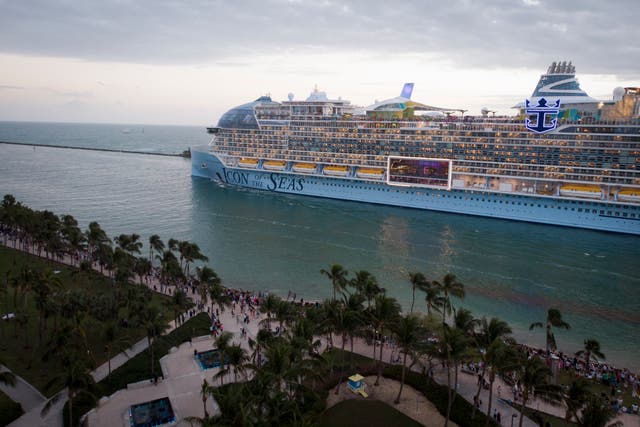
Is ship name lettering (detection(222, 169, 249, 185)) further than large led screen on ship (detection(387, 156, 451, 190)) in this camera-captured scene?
Yes

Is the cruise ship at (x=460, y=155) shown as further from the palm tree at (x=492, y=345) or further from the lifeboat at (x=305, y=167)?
the palm tree at (x=492, y=345)

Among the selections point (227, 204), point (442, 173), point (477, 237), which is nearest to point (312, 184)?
point (227, 204)

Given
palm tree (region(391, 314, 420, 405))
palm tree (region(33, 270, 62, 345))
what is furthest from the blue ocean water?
palm tree (region(33, 270, 62, 345))

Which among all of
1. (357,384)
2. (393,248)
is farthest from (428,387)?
(393,248)

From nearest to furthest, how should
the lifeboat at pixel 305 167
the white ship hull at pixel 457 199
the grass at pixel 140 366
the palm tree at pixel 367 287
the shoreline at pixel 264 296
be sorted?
the grass at pixel 140 366 → the palm tree at pixel 367 287 → the shoreline at pixel 264 296 → the white ship hull at pixel 457 199 → the lifeboat at pixel 305 167

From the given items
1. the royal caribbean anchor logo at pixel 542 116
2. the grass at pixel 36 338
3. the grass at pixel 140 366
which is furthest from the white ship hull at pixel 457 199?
the grass at pixel 140 366

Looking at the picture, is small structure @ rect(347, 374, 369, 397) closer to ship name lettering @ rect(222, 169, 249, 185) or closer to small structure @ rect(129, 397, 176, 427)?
small structure @ rect(129, 397, 176, 427)
